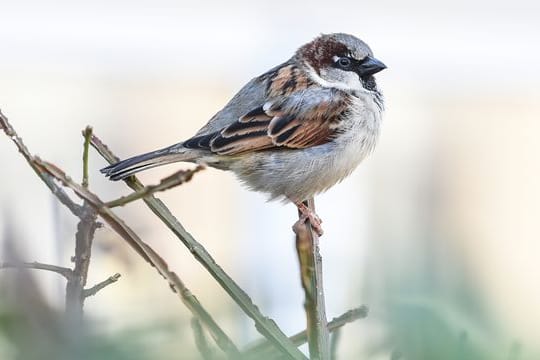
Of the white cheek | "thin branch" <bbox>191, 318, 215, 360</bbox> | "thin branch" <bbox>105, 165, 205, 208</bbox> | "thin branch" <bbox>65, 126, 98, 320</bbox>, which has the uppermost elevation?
the white cheek

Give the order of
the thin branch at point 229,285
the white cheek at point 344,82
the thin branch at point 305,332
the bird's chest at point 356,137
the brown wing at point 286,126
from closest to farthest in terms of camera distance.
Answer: the thin branch at point 305,332 → the thin branch at point 229,285 → the brown wing at point 286,126 → the bird's chest at point 356,137 → the white cheek at point 344,82

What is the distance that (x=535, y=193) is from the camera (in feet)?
17.9

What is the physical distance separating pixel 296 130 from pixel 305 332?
5.48ft

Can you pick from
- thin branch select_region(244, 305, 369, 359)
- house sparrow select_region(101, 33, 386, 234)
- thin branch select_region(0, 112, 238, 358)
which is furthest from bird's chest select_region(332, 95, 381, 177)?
thin branch select_region(0, 112, 238, 358)

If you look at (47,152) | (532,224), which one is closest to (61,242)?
(47,152)

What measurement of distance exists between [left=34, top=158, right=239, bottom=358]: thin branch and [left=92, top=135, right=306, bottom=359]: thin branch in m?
0.05

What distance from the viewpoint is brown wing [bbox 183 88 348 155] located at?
235cm

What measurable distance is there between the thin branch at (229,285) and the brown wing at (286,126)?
127 centimetres

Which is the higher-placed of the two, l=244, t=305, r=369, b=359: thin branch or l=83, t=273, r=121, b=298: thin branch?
l=83, t=273, r=121, b=298: thin branch

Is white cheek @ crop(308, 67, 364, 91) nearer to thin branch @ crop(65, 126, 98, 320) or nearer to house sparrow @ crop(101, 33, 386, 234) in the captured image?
house sparrow @ crop(101, 33, 386, 234)

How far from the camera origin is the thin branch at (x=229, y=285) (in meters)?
0.65

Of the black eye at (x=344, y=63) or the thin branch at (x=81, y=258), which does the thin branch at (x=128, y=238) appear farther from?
the black eye at (x=344, y=63)

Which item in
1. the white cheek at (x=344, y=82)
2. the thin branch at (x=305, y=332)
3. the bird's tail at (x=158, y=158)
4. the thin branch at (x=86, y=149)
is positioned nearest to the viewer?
the thin branch at (x=305, y=332)

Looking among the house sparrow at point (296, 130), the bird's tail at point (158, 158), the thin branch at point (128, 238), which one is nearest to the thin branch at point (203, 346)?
the thin branch at point (128, 238)
